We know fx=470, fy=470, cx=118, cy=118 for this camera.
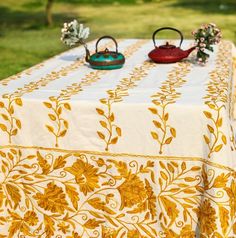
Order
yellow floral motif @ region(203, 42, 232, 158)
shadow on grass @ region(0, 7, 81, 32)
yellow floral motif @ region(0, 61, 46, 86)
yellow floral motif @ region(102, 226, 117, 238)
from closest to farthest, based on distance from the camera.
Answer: yellow floral motif @ region(203, 42, 232, 158) → yellow floral motif @ region(102, 226, 117, 238) → yellow floral motif @ region(0, 61, 46, 86) → shadow on grass @ region(0, 7, 81, 32)

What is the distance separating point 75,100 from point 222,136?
85cm

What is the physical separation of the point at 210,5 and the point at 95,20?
15.1 feet

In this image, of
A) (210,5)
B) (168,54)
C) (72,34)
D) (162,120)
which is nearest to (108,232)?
(162,120)

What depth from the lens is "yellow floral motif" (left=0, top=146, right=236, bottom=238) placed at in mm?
2559

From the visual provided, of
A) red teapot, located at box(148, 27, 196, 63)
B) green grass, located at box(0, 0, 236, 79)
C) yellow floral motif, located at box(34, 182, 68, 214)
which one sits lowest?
green grass, located at box(0, 0, 236, 79)

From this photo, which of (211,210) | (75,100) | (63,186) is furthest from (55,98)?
(211,210)

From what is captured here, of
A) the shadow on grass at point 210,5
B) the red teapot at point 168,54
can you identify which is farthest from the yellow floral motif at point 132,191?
the shadow on grass at point 210,5

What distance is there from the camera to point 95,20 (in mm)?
14430

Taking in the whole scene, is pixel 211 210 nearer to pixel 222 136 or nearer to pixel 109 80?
pixel 222 136

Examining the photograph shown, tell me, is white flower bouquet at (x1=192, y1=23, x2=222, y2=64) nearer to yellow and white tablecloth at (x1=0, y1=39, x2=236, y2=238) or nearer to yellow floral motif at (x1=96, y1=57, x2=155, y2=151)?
yellow and white tablecloth at (x1=0, y1=39, x2=236, y2=238)

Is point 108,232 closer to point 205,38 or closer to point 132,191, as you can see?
point 132,191

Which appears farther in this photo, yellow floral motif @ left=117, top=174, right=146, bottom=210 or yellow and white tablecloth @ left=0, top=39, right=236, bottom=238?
yellow floral motif @ left=117, top=174, right=146, bottom=210

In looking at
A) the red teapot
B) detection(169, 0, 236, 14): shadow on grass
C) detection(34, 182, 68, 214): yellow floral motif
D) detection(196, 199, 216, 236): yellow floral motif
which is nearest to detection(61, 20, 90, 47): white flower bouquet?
the red teapot

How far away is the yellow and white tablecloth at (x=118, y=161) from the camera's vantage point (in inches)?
100
